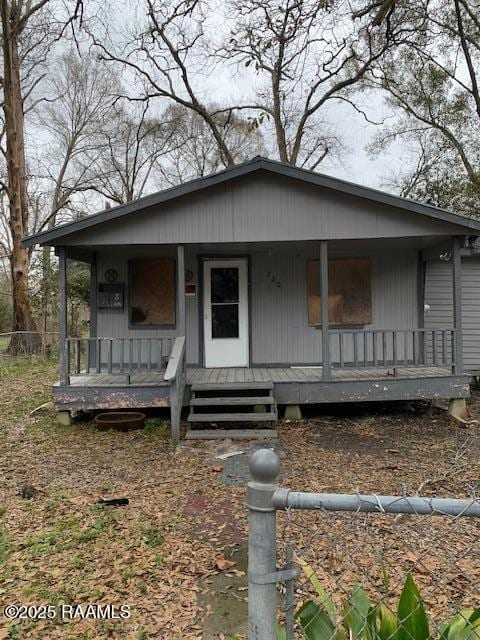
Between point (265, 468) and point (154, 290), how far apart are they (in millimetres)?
7474

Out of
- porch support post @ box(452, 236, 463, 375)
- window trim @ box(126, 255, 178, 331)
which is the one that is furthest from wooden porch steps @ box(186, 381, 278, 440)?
porch support post @ box(452, 236, 463, 375)

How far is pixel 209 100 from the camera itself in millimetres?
20781

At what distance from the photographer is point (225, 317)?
8.45 m

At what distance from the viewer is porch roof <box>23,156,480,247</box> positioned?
6.68m

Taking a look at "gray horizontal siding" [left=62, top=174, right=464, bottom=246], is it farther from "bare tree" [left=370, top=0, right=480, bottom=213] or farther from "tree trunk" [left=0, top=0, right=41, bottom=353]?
"bare tree" [left=370, top=0, right=480, bottom=213]

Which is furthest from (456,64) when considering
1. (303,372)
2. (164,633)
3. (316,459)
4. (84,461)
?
(164,633)

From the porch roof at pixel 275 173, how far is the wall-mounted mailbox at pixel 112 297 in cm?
167

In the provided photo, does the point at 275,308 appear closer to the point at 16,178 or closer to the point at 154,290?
the point at 154,290

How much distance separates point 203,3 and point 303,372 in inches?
329

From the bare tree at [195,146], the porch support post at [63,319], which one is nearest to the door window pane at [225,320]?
the porch support post at [63,319]

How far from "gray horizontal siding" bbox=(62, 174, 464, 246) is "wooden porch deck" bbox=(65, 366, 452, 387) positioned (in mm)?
2061

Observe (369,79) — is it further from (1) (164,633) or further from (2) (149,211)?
(1) (164,633)

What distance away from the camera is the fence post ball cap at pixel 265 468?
1.21 m

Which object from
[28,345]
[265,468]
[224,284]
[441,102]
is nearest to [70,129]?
[28,345]
